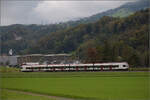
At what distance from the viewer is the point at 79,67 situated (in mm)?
69062

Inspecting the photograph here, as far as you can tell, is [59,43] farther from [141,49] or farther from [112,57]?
[112,57]

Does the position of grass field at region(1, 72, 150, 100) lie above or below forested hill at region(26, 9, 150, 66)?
below

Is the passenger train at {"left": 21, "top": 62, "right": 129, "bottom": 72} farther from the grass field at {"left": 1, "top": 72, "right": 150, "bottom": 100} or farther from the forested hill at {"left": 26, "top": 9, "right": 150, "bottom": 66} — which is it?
the grass field at {"left": 1, "top": 72, "right": 150, "bottom": 100}

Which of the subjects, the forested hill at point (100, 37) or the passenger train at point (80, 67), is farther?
the forested hill at point (100, 37)

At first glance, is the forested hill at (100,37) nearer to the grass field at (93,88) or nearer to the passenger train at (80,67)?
the passenger train at (80,67)

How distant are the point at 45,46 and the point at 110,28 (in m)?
47.9

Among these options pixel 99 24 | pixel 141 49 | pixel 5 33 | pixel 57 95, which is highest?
pixel 99 24

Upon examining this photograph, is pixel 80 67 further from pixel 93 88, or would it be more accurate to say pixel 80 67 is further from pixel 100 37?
pixel 100 37

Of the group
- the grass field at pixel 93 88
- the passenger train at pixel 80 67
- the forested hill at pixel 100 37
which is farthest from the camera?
the forested hill at pixel 100 37

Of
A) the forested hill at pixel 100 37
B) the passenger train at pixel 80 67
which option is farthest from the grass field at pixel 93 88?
the forested hill at pixel 100 37

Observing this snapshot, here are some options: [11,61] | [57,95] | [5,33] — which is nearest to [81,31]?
[5,33]

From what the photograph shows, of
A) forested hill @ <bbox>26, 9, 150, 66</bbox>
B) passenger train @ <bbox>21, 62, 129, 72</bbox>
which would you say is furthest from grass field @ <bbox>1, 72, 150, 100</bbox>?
forested hill @ <bbox>26, 9, 150, 66</bbox>

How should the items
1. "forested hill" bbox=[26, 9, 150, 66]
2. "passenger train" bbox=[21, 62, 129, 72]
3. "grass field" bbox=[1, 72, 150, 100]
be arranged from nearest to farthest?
"grass field" bbox=[1, 72, 150, 100], "passenger train" bbox=[21, 62, 129, 72], "forested hill" bbox=[26, 9, 150, 66]

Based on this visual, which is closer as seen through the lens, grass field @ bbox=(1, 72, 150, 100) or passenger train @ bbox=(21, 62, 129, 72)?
grass field @ bbox=(1, 72, 150, 100)
